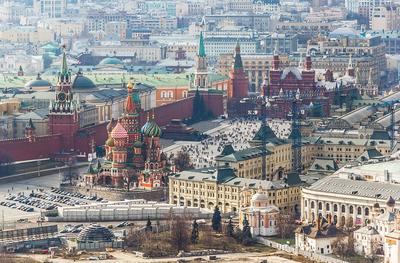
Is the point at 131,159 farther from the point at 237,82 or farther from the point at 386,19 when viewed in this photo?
the point at 386,19

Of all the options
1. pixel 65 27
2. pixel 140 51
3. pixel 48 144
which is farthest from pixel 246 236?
pixel 65 27

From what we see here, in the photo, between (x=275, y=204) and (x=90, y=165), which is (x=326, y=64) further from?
(x=275, y=204)

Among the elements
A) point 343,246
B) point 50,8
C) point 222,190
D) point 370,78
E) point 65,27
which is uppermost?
point 50,8

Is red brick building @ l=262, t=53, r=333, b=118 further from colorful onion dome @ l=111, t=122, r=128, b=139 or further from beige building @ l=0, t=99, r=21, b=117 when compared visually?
colorful onion dome @ l=111, t=122, r=128, b=139

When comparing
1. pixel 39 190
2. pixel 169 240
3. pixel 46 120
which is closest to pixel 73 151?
pixel 46 120

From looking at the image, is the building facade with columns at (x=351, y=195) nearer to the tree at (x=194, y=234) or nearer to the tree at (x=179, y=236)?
the tree at (x=194, y=234)

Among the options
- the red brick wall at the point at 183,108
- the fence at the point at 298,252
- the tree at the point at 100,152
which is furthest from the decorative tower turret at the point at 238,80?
the fence at the point at 298,252
